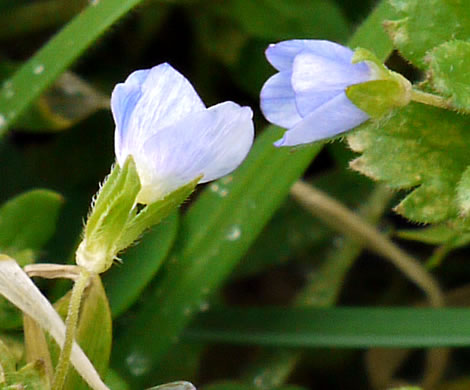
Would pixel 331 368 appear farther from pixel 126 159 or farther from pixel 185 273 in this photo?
pixel 126 159

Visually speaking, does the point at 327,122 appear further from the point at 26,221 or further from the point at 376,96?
the point at 26,221

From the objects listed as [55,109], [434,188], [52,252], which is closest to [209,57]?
[55,109]

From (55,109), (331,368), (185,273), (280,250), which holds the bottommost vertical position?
(331,368)

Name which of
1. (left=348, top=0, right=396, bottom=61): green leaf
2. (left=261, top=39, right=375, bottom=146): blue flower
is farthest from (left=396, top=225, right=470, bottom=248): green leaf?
(left=261, top=39, right=375, bottom=146): blue flower

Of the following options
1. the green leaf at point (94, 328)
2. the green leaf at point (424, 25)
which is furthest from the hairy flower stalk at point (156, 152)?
the green leaf at point (424, 25)

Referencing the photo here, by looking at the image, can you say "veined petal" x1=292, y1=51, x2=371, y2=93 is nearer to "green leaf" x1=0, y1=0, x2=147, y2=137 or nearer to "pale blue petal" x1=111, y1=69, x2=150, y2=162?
"pale blue petal" x1=111, y1=69, x2=150, y2=162

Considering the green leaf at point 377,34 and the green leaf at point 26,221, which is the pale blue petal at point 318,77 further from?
the green leaf at point 26,221

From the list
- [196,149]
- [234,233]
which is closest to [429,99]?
[196,149]
